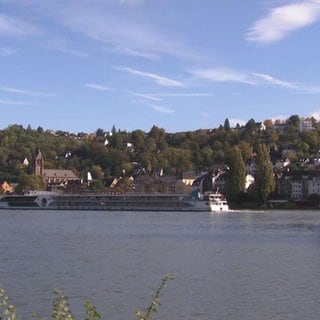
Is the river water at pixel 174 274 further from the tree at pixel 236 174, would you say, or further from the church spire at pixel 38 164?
the church spire at pixel 38 164

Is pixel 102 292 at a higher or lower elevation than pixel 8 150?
lower

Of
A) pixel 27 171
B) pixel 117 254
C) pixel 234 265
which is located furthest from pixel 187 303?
pixel 27 171

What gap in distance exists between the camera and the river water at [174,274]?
19484mm

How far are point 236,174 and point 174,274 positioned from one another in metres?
81.3

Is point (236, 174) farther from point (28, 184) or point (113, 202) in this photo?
point (28, 184)

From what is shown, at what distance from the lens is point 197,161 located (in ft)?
581

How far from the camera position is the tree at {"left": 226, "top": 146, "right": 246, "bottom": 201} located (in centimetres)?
10556

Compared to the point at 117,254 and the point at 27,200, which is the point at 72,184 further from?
the point at 117,254

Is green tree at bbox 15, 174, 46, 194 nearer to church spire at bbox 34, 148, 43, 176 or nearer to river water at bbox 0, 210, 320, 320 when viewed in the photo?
church spire at bbox 34, 148, 43, 176

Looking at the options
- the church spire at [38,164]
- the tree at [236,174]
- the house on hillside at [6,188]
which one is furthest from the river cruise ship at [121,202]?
the church spire at [38,164]

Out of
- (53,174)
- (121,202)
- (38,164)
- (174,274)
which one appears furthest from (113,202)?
(174,274)

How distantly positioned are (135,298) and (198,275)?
5.33 meters

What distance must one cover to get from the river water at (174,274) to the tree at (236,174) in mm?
63203

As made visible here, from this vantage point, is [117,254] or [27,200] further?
[27,200]
